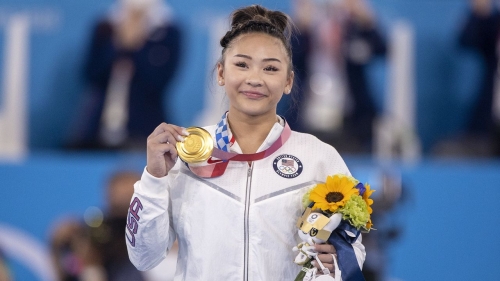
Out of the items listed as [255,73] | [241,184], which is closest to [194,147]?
[241,184]

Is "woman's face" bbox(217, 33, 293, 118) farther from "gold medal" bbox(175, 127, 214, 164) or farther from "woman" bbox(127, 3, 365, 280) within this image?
"gold medal" bbox(175, 127, 214, 164)

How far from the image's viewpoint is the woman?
222 cm

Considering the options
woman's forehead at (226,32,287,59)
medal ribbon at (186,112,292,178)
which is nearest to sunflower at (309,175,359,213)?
medal ribbon at (186,112,292,178)

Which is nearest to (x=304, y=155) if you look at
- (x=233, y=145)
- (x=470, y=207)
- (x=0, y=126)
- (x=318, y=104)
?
(x=233, y=145)

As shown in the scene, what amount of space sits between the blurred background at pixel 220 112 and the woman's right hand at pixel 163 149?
55.7 inches

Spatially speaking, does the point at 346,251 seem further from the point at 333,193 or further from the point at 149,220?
the point at 149,220

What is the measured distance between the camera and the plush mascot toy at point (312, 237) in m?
2.16

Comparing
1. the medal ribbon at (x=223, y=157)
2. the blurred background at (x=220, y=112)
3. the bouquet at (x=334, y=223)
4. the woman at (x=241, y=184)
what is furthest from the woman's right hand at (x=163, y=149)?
the blurred background at (x=220, y=112)

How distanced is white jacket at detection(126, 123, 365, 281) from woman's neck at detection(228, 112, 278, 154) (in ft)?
0.17

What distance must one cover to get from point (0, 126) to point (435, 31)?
3.30m

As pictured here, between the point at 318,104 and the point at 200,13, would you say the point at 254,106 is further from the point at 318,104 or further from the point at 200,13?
the point at 200,13

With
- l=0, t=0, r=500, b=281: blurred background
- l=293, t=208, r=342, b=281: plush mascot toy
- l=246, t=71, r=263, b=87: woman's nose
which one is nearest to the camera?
l=293, t=208, r=342, b=281: plush mascot toy

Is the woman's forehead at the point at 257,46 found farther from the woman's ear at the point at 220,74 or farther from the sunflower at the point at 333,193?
the sunflower at the point at 333,193

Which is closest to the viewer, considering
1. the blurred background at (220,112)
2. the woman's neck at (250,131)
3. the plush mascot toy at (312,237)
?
the plush mascot toy at (312,237)
